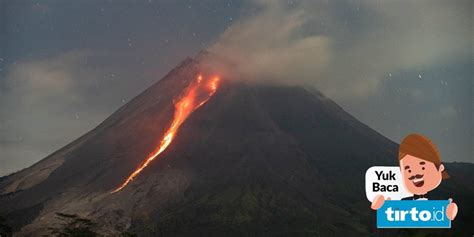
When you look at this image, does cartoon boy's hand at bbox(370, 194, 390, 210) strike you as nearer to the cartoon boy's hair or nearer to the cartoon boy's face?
the cartoon boy's face

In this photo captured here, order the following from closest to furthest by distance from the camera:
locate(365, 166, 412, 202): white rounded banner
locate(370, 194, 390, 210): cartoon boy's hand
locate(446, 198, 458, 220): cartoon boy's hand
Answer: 1. locate(446, 198, 458, 220): cartoon boy's hand
2. locate(370, 194, 390, 210): cartoon boy's hand
3. locate(365, 166, 412, 202): white rounded banner

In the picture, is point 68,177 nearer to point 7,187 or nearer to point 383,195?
point 7,187

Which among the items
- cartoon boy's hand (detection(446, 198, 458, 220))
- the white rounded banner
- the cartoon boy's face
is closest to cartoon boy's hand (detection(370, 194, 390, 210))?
the white rounded banner

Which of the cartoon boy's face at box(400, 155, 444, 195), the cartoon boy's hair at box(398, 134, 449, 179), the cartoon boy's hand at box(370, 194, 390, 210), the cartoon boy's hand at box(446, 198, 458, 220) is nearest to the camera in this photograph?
the cartoon boy's hair at box(398, 134, 449, 179)

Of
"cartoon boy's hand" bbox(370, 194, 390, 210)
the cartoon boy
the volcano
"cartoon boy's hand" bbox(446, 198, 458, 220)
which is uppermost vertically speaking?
the volcano

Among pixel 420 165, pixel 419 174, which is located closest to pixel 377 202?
pixel 419 174

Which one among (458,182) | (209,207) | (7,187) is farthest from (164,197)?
(458,182)
